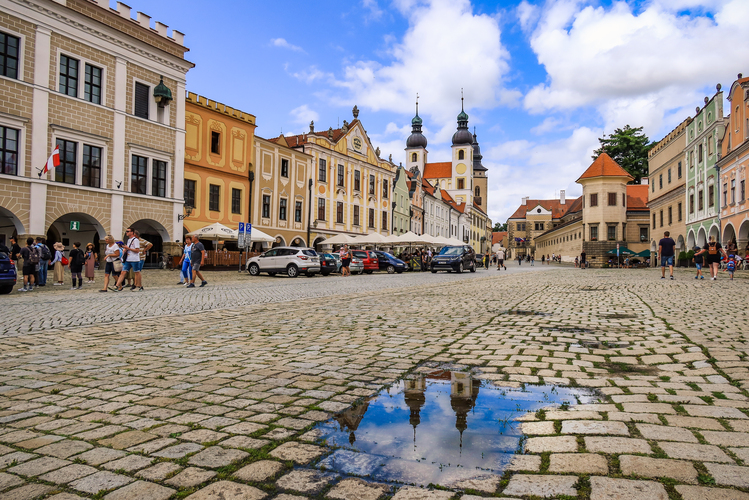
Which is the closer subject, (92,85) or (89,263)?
(89,263)

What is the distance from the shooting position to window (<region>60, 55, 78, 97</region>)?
23859mm

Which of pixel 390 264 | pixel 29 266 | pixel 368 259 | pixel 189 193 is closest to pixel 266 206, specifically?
pixel 189 193

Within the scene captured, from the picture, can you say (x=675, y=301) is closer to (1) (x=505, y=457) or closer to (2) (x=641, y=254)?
(1) (x=505, y=457)

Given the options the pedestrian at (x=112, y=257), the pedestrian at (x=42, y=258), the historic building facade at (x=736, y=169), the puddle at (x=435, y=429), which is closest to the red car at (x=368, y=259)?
the pedestrian at (x=112, y=257)

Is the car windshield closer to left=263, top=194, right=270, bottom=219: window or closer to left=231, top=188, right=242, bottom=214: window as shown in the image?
left=263, top=194, right=270, bottom=219: window

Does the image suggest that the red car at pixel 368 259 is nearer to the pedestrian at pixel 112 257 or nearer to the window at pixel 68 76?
the window at pixel 68 76

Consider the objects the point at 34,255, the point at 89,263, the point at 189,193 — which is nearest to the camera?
the point at 34,255

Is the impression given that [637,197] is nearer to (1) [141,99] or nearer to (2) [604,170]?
(2) [604,170]

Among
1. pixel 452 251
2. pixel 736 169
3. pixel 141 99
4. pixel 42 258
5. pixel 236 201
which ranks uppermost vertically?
pixel 141 99

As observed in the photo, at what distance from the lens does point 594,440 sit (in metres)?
3.00

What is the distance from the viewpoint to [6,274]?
569 inches

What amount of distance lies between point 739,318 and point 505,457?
25.0 ft

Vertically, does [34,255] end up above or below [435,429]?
above

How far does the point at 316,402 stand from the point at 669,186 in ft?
193
